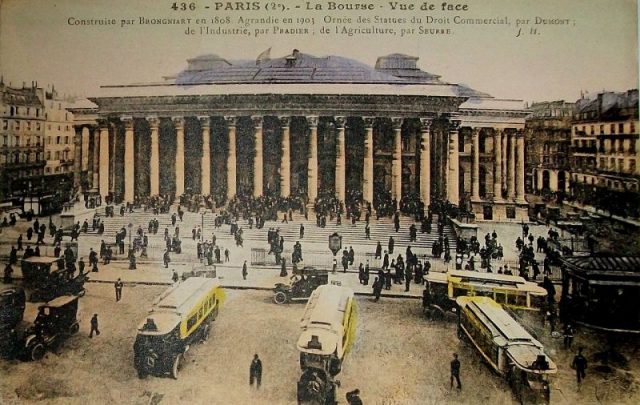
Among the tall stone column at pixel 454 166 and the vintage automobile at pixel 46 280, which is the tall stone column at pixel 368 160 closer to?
the tall stone column at pixel 454 166

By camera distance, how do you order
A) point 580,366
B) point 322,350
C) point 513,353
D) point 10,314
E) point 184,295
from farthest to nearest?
point 10,314, point 184,295, point 580,366, point 322,350, point 513,353

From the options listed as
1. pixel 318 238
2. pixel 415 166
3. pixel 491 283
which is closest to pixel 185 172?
pixel 318 238

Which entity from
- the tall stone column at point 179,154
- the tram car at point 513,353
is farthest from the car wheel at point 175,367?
the tram car at point 513,353

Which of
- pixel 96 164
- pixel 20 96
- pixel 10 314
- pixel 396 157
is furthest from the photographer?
pixel 396 157

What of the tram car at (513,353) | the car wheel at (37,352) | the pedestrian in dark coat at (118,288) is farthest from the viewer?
the pedestrian in dark coat at (118,288)

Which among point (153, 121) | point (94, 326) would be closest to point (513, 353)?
point (94, 326)

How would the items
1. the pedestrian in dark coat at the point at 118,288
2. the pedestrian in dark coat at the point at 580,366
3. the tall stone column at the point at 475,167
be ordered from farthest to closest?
the tall stone column at the point at 475,167, the pedestrian in dark coat at the point at 118,288, the pedestrian in dark coat at the point at 580,366

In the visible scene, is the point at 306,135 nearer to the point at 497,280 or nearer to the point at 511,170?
the point at 511,170
